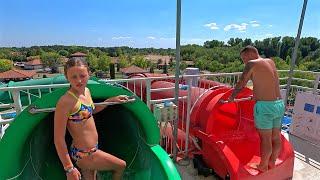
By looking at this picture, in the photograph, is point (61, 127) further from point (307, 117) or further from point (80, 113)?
point (307, 117)

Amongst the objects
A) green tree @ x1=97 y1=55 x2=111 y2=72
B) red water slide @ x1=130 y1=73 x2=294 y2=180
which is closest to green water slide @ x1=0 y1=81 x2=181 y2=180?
red water slide @ x1=130 y1=73 x2=294 y2=180

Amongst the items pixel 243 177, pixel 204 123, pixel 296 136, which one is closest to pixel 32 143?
pixel 204 123

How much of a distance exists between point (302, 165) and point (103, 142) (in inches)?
113

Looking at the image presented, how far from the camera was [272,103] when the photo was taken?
3.09 meters

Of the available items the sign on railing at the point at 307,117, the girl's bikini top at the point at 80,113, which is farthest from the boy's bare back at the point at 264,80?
the sign on railing at the point at 307,117

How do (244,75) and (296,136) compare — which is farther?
(296,136)

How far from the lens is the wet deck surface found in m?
3.67

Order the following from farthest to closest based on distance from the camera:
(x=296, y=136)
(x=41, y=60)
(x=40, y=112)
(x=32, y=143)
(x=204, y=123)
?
(x=41, y=60)
(x=296, y=136)
(x=204, y=123)
(x=32, y=143)
(x=40, y=112)

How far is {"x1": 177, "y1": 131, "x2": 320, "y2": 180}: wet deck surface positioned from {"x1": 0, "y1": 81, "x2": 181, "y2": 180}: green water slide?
0.98 m

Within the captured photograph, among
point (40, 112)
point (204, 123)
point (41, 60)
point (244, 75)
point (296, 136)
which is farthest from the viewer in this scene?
point (41, 60)

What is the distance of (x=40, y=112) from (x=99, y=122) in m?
1.24

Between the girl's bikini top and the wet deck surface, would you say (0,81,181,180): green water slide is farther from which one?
the wet deck surface

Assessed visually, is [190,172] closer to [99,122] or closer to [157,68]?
[99,122]

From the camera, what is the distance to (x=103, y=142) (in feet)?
10.7
